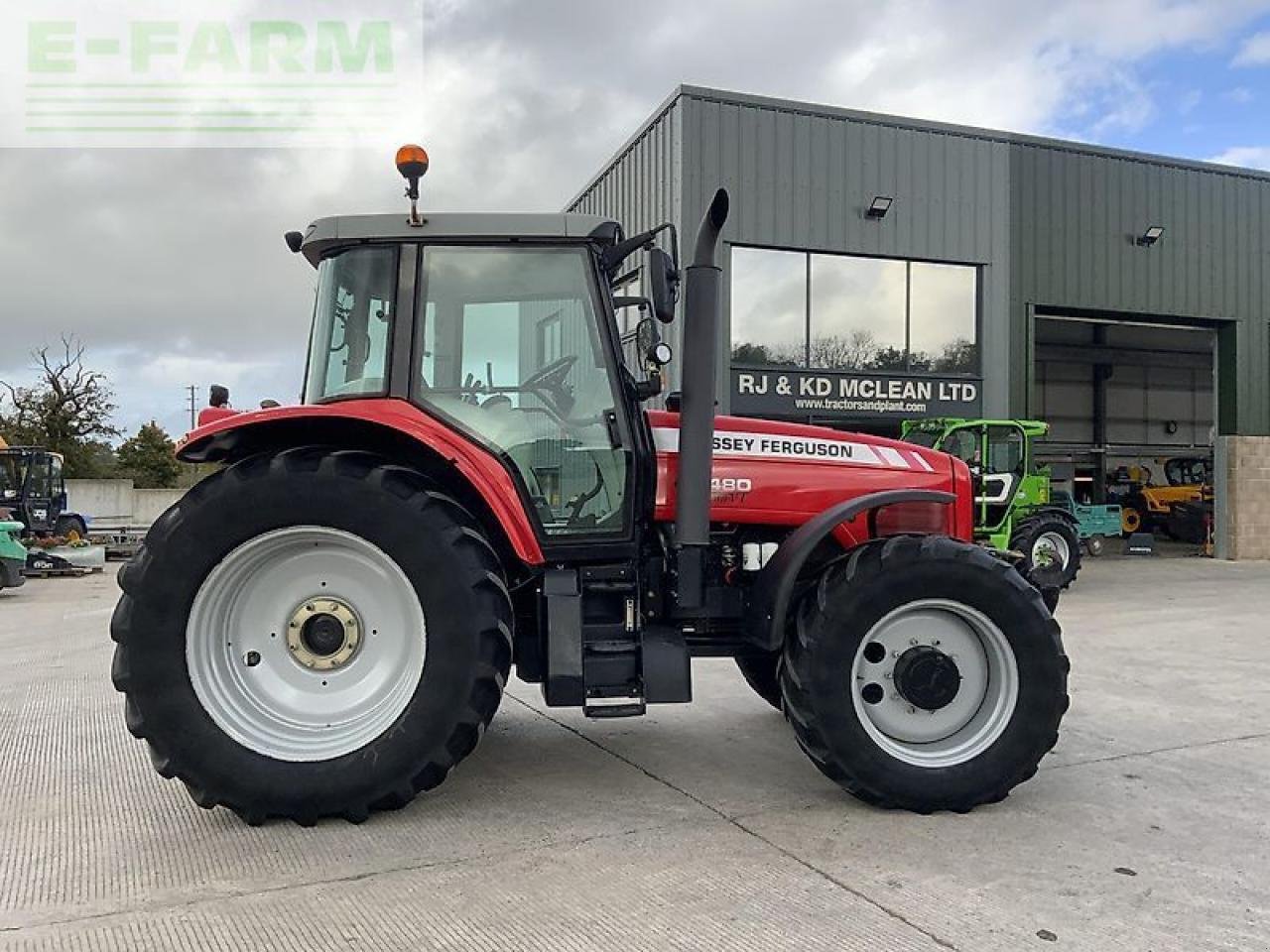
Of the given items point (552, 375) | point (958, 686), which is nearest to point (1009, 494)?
point (958, 686)

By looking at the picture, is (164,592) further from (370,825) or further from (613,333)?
(613,333)

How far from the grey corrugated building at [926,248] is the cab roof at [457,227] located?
30.7 feet

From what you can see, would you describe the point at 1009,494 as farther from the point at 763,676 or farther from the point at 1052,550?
the point at 763,676

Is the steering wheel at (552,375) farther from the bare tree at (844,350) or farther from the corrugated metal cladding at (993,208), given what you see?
the bare tree at (844,350)

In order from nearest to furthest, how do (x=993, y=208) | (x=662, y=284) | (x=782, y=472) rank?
(x=662, y=284) → (x=782, y=472) → (x=993, y=208)

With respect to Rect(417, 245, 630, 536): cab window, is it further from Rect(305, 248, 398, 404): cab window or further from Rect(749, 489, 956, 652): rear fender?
Rect(749, 489, 956, 652): rear fender

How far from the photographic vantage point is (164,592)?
12.1ft

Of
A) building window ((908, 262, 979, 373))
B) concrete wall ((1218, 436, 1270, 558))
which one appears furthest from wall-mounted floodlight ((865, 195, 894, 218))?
concrete wall ((1218, 436, 1270, 558))

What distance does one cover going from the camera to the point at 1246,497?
18.4 m

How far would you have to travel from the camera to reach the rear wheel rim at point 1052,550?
13117 mm

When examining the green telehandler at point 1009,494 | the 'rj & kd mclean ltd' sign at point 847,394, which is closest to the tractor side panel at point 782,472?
the green telehandler at point 1009,494

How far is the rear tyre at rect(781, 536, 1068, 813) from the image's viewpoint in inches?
151

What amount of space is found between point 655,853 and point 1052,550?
36.7 ft

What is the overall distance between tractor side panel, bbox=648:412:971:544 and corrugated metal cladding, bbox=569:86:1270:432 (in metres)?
8.98
